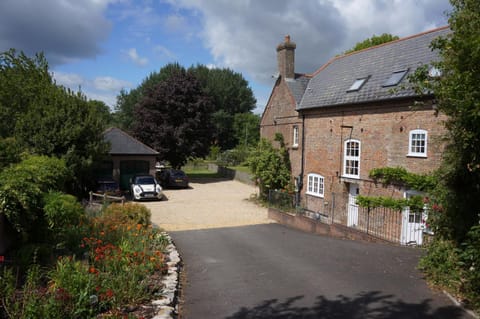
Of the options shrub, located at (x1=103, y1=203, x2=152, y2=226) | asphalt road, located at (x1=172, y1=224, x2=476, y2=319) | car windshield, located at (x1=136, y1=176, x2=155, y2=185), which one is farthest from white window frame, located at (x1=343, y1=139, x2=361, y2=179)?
car windshield, located at (x1=136, y1=176, x2=155, y2=185)

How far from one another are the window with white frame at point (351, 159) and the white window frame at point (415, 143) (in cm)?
310

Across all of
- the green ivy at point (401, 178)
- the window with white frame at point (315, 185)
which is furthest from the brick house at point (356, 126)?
the green ivy at point (401, 178)

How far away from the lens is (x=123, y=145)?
29.1 meters

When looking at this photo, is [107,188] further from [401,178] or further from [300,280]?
[300,280]

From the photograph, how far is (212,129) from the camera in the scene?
38500mm

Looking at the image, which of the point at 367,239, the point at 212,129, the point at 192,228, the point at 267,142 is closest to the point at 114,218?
the point at 192,228

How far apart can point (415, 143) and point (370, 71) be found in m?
5.76

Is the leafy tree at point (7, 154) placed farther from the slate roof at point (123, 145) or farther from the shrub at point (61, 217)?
the slate roof at point (123, 145)

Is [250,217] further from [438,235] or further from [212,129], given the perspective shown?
[212,129]

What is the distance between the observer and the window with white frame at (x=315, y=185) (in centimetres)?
2166

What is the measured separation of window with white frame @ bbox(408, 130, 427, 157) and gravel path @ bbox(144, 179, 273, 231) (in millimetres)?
7324

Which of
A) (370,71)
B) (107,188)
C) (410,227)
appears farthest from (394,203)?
(107,188)

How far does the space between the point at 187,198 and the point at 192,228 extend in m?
10.6

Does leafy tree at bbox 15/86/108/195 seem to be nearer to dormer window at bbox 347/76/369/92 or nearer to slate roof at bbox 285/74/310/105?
slate roof at bbox 285/74/310/105
